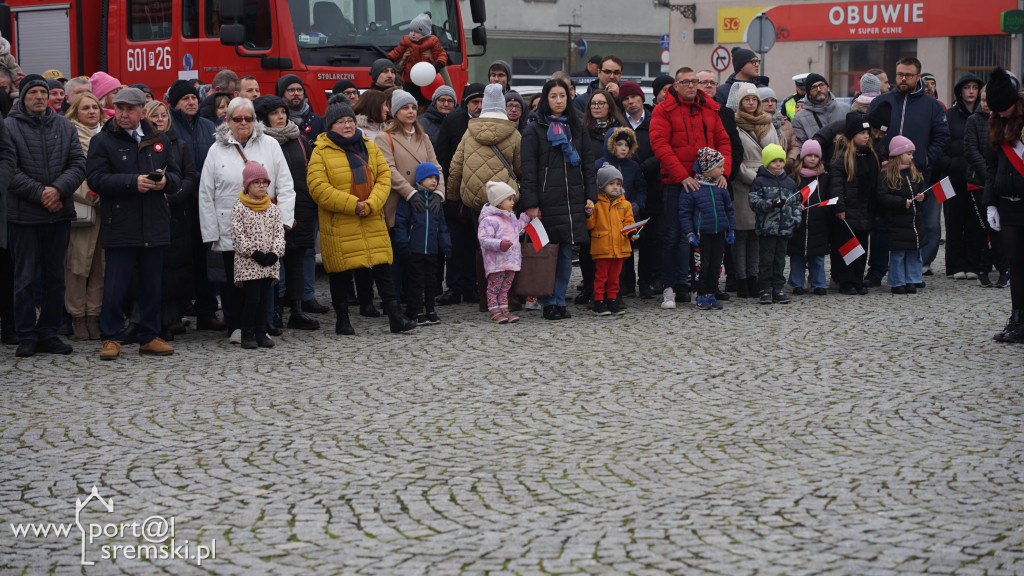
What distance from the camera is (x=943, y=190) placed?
12594 mm

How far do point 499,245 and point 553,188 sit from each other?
720 mm

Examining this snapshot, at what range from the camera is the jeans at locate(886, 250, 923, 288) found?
1230 centimetres

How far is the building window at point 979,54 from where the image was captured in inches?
1393

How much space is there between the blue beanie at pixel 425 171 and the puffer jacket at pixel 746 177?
10.1ft

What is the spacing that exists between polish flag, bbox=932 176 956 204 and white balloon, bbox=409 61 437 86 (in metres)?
5.42

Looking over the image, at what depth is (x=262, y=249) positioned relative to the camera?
9.47 meters

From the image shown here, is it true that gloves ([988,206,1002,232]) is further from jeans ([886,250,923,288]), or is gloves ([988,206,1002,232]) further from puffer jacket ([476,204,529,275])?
puffer jacket ([476,204,529,275])

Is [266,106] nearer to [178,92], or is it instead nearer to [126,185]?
[178,92]

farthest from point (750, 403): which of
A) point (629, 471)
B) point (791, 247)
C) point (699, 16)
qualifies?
point (699, 16)

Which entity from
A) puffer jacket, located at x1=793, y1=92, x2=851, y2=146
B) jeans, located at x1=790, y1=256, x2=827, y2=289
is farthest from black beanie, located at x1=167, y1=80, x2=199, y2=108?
puffer jacket, located at x1=793, y1=92, x2=851, y2=146

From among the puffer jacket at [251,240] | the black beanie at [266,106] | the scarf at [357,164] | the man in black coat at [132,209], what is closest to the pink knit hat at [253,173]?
the puffer jacket at [251,240]

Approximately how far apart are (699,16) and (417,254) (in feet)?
108

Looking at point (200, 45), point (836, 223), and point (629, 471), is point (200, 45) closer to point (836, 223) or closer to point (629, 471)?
point (836, 223)

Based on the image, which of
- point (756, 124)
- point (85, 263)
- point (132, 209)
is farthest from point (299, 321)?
point (756, 124)
